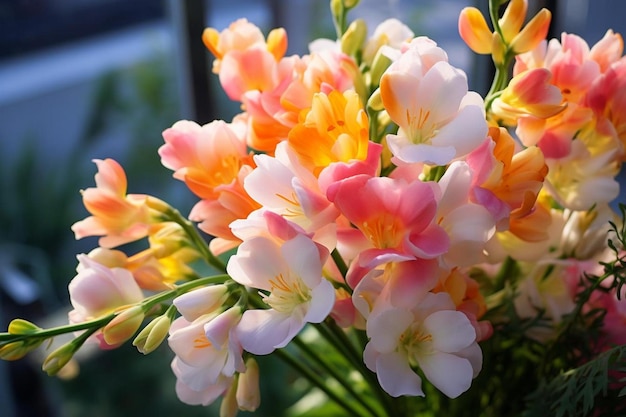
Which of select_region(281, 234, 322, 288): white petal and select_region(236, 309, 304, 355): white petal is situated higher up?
select_region(281, 234, 322, 288): white petal

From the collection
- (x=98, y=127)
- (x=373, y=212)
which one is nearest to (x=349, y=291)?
(x=373, y=212)

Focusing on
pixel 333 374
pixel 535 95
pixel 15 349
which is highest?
pixel 535 95

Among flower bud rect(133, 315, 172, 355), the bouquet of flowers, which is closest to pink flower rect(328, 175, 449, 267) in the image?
the bouquet of flowers

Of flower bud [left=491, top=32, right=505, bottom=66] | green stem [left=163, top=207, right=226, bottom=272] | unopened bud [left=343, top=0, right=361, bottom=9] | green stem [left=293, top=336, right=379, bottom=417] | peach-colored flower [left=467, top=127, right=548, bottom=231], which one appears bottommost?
green stem [left=293, top=336, right=379, bottom=417]

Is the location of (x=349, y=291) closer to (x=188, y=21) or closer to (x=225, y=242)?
(x=225, y=242)

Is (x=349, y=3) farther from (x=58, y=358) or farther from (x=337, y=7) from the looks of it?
(x=58, y=358)

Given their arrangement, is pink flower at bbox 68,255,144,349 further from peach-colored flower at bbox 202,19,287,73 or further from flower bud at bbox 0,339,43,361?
peach-colored flower at bbox 202,19,287,73

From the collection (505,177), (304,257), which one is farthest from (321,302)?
(505,177)

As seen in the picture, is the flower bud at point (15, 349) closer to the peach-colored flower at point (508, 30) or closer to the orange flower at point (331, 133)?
the orange flower at point (331, 133)

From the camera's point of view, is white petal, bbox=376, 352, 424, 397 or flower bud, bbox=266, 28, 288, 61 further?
flower bud, bbox=266, 28, 288, 61
